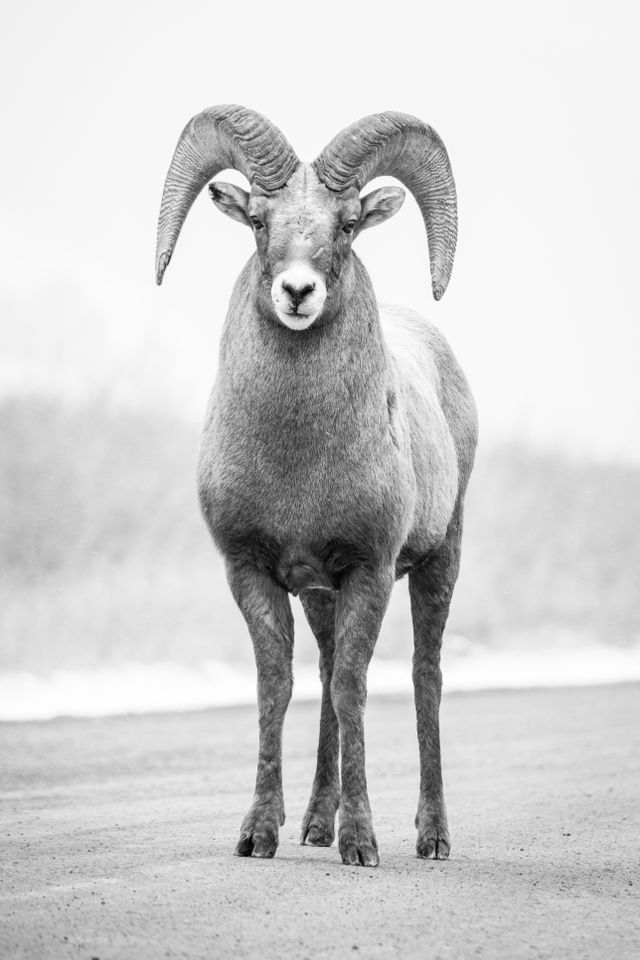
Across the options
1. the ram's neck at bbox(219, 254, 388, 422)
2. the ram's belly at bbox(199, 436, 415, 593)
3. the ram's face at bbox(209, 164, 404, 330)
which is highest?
the ram's face at bbox(209, 164, 404, 330)

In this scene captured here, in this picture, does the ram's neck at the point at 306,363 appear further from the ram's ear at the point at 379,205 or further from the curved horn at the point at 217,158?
the curved horn at the point at 217,158

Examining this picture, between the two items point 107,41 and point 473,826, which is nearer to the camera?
point 473,826

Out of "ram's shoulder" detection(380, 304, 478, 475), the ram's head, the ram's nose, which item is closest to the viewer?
the ram's nose

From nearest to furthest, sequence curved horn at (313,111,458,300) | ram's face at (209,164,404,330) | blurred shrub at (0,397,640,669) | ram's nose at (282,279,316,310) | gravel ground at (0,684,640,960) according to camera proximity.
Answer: gravel ground at (0,684,640,960)
ram's nose at (282,279,316,310)
ram's face at (209,164,404,330)
curved horn at (313,111,458,300)
blurred shrub at (0,397,640,669)

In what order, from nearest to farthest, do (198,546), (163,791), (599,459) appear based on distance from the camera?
(163,791), (198,546), (599,459)

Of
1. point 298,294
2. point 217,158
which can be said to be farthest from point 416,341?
point 298,294

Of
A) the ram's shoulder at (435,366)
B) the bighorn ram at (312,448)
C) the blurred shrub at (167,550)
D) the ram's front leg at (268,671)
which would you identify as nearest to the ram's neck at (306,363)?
the bighorn ram at (312,448)

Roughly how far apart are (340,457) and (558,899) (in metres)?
2.17

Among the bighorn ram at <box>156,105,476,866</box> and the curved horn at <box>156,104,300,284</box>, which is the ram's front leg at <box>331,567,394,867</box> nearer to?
the bighorn ram at <box>156,105,476,866</box>

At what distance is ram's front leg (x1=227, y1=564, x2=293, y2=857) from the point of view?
22.9ft

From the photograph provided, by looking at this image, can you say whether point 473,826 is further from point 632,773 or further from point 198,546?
point 198,546

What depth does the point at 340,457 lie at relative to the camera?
7125mm

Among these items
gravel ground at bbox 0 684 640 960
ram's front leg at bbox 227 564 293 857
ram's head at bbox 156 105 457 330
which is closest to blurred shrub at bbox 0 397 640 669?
gravel ground at bbox 0 684 640 960

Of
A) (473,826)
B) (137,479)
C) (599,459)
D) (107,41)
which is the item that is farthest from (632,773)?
(107,41)
